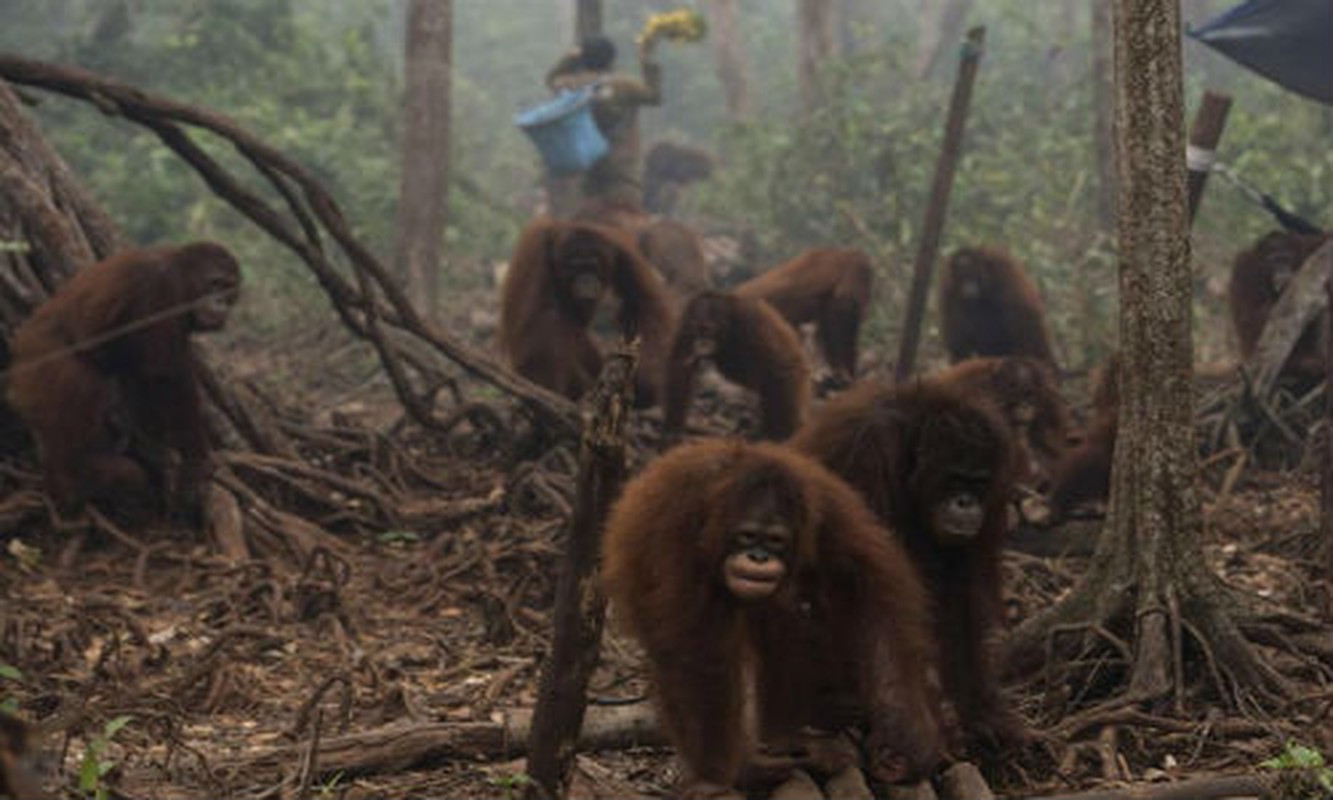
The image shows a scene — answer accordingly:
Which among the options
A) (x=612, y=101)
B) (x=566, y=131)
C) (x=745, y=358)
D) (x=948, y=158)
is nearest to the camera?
(x=745, y=358)

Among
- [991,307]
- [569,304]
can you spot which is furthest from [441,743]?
[991,307]

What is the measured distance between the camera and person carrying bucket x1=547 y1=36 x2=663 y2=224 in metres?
13.8

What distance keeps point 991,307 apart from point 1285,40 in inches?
106

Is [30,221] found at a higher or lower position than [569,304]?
higher

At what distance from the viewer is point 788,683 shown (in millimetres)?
3873

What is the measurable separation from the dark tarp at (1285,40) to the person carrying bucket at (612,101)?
6334 mm

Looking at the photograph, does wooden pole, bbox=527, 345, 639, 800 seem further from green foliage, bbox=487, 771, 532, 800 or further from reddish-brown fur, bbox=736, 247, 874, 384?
reddish-brown fur, bbox=736, 247, 874, 384

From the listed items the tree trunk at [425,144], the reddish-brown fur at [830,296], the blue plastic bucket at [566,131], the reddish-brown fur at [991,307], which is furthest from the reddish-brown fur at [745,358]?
the blue plastic bucket at [566,131]

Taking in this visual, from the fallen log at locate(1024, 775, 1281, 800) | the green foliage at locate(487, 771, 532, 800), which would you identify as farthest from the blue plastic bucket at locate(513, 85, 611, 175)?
the fallen log at locate(1024, 775, 1281, 800)

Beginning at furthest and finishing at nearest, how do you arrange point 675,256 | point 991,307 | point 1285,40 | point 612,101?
point 612,101 < point 675,256 < point 991,307 < point 1285,40

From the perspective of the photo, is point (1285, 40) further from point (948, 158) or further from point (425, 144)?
point (425, 144)

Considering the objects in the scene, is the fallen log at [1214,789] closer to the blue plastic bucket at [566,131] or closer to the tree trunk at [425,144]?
the tree trunk at [425,144]

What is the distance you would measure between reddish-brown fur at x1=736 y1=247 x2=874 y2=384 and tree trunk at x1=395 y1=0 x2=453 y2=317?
8.57 ft

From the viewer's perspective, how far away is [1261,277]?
8828 mm
